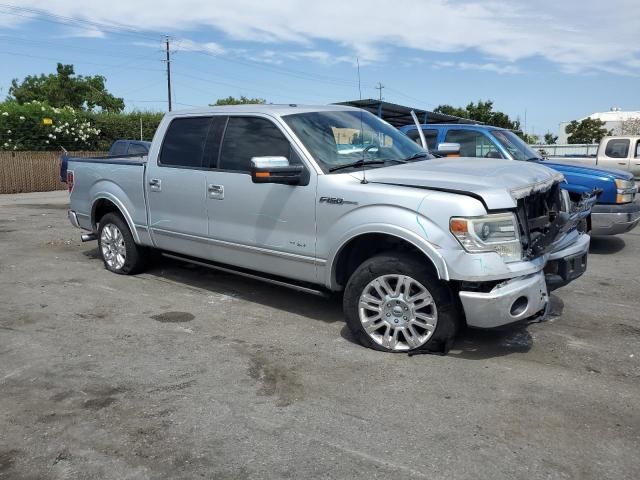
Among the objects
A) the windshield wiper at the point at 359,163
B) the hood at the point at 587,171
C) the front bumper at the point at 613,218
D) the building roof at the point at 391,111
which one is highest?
the building roof at the point at 391,111

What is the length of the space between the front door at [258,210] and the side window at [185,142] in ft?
1.09

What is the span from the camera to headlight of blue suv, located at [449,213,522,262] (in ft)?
13.4

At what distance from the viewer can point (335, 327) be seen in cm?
527

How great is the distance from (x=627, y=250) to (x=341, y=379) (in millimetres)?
6642

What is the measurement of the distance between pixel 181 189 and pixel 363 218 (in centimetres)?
230

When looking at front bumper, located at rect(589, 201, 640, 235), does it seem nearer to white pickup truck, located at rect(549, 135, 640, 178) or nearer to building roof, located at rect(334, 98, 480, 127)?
building roof, located at rect(334, 98, 480, 127)

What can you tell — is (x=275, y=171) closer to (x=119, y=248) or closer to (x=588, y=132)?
(x=119, y=248)

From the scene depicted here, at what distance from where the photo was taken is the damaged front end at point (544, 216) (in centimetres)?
434

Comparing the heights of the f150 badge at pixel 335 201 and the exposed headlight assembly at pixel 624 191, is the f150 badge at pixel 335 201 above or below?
above

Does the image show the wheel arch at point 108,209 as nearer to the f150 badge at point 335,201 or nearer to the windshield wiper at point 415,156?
the f150 badge at point 335,201

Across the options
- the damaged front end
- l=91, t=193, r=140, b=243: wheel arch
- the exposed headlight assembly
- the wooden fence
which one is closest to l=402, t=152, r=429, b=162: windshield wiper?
the damaged front end

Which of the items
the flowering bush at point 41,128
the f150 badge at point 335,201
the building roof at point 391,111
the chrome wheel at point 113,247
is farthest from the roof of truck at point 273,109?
the flowering bush at point 41,128

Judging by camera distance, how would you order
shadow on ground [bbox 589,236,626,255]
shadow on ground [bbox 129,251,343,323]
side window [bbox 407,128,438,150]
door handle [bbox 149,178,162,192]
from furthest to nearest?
side window [bbox 407,128,438,150] → shadow on ground [bbox 589,236,626,255] → door handle [bbox 149,178,162,192] → shadow on ground [bbox 129,251,343,323]

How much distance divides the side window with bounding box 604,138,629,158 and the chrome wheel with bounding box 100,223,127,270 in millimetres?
14804
